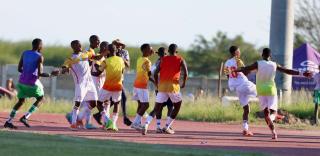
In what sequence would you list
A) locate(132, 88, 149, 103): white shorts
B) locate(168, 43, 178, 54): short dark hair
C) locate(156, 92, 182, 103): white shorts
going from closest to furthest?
locate(168, 43, 178, 54): short dark hair → locate(156, 92, 182, 103): white shorts → locate(132, 88, 149, 103): white shorts

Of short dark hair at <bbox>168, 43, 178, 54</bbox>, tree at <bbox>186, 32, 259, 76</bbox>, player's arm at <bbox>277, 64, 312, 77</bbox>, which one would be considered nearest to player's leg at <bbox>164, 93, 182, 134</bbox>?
short dark hair at <bbox>168, 43, 178, 54</bbox>

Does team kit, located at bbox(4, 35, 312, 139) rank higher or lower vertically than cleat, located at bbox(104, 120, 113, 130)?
higher

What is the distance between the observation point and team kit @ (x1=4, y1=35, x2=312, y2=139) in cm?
1973

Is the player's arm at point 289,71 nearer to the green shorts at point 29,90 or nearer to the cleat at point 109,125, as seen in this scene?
the cleat at point 109,125

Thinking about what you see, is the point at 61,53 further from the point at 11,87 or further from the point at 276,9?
the point at 276,9

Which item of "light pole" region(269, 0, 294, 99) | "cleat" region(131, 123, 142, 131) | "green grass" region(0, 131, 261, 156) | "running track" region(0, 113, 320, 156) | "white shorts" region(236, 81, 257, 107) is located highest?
"light pole" region(269, 0, 294, 99)

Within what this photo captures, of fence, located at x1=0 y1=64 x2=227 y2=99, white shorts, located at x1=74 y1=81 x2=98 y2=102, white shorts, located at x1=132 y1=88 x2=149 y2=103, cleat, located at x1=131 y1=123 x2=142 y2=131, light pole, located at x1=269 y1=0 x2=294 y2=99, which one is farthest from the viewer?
fence, located at x1=0 y1=64 x2=227 y2=99

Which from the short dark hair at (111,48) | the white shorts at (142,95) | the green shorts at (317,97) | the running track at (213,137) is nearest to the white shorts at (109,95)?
the white shorts at (142,95)

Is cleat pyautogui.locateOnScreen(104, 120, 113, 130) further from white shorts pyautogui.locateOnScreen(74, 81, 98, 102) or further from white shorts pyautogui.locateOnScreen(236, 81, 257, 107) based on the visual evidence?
white shorts pyautogui.locateOnScreen(236, 81, 257, 107)

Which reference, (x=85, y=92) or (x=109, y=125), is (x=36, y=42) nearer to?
(x=85, y=92)

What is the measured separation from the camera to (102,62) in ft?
66.7

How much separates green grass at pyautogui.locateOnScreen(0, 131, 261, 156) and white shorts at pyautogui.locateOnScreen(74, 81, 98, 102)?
119 inches

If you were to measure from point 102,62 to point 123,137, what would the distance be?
2287 mm

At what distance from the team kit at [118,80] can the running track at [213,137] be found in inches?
15.4
